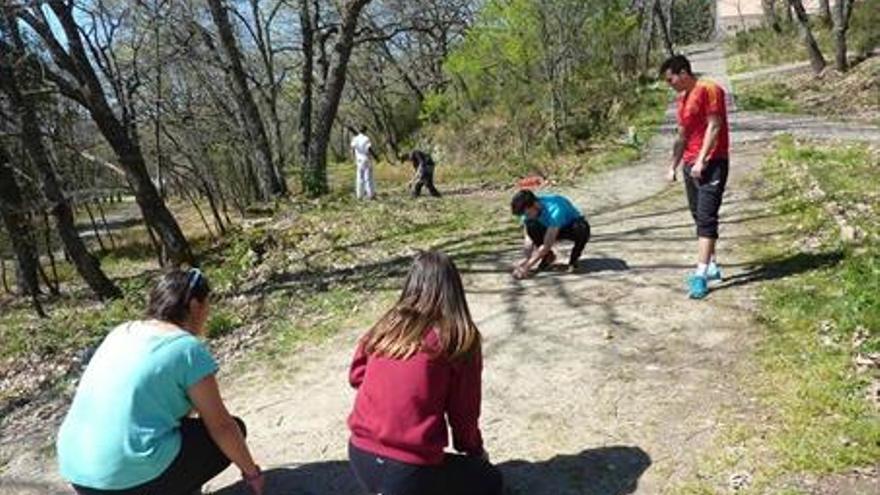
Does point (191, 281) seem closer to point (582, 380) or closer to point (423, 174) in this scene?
point (582, 380)

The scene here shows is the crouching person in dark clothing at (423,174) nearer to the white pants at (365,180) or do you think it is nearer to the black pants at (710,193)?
the white pants at (365,180)

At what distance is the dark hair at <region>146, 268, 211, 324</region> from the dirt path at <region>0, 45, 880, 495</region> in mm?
1265

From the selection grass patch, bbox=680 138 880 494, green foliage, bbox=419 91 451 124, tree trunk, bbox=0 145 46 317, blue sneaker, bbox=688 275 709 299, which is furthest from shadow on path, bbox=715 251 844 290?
green foliage, bbox=419 91 451 124

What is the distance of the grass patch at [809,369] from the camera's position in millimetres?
4141

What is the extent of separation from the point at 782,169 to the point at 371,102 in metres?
36.5

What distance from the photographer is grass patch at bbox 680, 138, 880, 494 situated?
414 centimetres

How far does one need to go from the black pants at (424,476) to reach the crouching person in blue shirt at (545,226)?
142 inches

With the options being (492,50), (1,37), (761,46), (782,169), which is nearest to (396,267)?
(782,169)

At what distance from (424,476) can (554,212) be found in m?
4.14

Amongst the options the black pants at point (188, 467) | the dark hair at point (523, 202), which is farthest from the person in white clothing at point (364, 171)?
the black pants at point (188, 467)

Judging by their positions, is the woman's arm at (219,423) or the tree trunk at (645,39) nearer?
the woman's arm at (219,423)

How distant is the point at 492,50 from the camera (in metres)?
20.7

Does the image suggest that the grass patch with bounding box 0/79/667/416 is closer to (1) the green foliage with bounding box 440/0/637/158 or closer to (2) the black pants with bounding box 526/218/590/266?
(2) the black pants with bounding box 526/218/590/266

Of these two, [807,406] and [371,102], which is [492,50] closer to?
[807,406]
